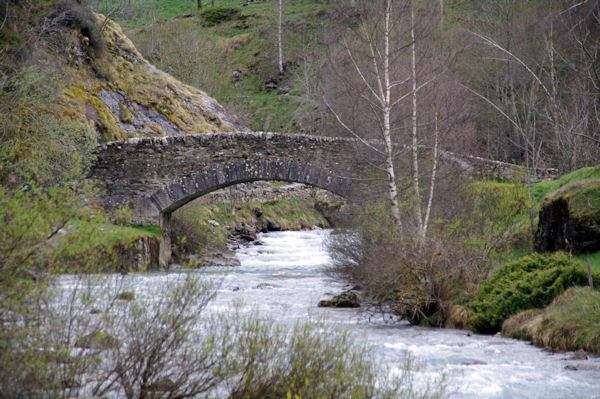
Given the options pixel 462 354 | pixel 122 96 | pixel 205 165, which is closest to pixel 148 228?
pixel 205 165

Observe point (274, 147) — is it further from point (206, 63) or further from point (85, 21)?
point (206, 63)

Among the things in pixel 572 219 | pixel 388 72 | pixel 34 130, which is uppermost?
pixel 388 72

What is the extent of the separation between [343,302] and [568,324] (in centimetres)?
498

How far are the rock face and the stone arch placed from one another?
24.8 ft

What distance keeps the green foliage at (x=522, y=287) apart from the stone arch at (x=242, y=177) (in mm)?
8453

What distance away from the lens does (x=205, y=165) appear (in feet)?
57.5

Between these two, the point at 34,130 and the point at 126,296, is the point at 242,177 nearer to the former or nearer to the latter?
the point at 34,130

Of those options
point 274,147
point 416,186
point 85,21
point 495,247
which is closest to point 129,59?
point 85,21

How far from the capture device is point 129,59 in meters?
26.8

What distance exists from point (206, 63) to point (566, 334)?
119 ft

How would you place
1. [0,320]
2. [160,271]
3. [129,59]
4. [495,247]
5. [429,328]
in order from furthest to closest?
1. [129,59]
2. [160,271]
3. [495,247]
4. [429,328]
5. [0,320]

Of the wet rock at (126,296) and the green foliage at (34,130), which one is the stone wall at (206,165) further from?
the wet rock at (126,296)

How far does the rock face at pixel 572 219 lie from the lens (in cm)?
936

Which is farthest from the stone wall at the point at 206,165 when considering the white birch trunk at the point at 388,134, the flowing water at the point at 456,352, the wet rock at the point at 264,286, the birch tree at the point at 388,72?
the white birch trunk at the point at 388,134
